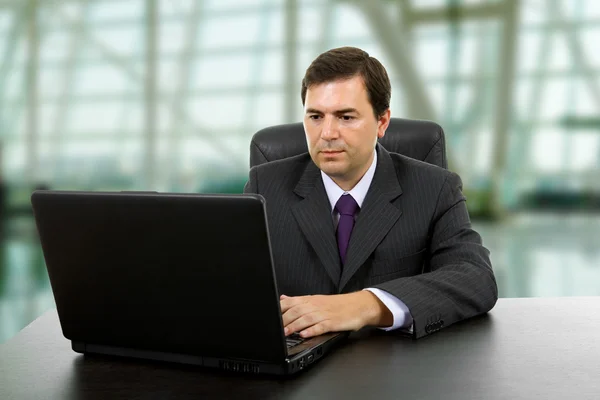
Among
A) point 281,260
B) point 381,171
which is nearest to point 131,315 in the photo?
point 281,260

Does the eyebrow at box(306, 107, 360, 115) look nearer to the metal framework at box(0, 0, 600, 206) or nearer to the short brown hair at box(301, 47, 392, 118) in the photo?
the short brown hair at box(301, 47, 392, 118)

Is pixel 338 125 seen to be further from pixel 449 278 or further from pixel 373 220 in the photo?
pixel 449 278

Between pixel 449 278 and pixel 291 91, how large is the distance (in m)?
5.61

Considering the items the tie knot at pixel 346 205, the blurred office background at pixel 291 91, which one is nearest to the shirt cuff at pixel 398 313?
the tie knot at pixel 346 205

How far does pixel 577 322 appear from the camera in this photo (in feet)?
5.53

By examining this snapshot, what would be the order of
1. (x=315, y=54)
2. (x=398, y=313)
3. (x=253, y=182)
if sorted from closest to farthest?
(x=398, y=313), (x=253, y=182), (x=315, y=54)

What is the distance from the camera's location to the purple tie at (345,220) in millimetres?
1986

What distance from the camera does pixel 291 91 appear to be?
23.6ft

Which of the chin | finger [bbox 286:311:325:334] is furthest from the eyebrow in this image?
finger [bbox 286:311:325:334]

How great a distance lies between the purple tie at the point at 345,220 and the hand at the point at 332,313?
39 cm

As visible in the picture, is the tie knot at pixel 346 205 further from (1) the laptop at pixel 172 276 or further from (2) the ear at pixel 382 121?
(1) the laptop at pixel 172 276

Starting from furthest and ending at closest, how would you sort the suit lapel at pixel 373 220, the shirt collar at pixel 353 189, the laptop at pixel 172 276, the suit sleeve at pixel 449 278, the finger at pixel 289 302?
the shirt collar at pixel 353 189
the suit lapel at pixel 373 220
the suit sleeve at pixel 449 278
the finger at pixel 289 302
the laptop at pixel 172 276

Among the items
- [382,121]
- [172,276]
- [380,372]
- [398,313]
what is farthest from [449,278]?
[172,276]

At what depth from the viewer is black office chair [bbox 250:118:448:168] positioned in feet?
7.81
